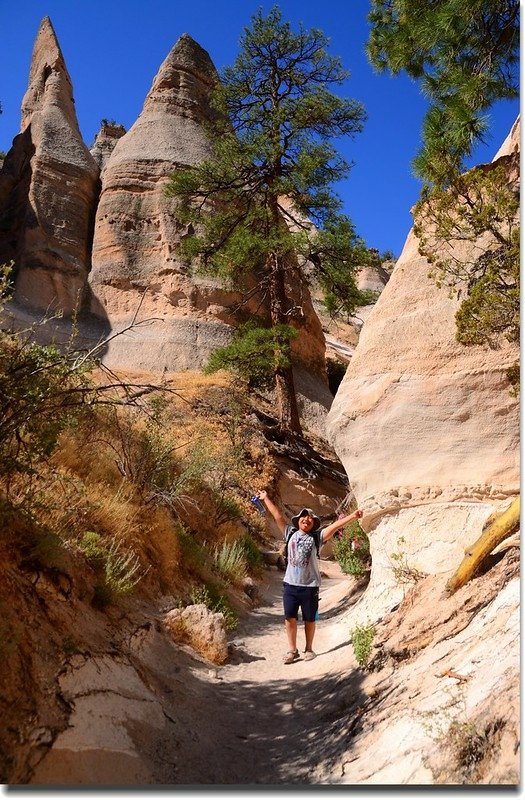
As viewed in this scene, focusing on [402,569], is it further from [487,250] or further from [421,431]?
[487,250]

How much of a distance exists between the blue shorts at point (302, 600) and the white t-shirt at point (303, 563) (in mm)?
51

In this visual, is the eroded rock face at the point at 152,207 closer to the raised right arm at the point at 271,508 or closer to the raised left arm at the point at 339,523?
the raised right arm at the point at 271,508

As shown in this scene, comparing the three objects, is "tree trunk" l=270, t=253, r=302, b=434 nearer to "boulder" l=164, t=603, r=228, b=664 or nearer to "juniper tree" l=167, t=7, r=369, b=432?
"juniper tree" l=167, t=7, r=369, b=432

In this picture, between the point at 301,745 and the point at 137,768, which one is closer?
the point at 137,768

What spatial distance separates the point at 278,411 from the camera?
1505 centimetres

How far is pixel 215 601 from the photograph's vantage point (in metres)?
7.23

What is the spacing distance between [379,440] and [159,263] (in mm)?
14761

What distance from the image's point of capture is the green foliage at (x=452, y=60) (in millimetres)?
5191

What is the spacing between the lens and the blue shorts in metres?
5.77

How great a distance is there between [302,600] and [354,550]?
2.54 metres

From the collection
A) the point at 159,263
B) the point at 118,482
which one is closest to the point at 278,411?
the point at 159,263

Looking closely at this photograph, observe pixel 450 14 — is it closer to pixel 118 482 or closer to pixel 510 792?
pixel 118 482

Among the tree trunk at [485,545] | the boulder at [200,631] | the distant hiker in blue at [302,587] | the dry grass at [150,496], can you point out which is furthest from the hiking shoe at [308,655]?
the tree trunk at [485,545]

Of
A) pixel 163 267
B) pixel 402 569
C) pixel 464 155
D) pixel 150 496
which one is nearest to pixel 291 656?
pixel 402 569
